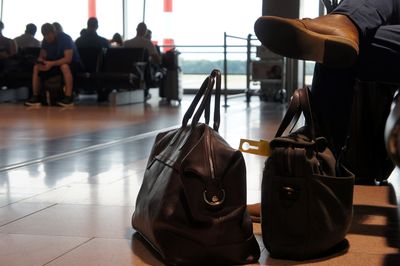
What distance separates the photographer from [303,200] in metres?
1.58

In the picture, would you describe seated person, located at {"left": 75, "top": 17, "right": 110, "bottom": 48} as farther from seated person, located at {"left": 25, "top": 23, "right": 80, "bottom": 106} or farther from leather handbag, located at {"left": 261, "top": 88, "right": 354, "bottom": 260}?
leather handbag, located at {"left": 261, "top": 88, "right": 354, "bottom": 260}

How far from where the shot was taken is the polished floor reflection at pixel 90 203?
5.61ft

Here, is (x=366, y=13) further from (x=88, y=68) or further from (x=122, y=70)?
(x=88, y=68)

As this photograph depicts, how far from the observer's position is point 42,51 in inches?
364

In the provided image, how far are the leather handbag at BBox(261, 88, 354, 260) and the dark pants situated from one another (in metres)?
0.18

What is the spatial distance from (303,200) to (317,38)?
42cm

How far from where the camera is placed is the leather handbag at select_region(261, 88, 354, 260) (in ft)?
5.17

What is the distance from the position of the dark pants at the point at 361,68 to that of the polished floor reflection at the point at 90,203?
38 cm

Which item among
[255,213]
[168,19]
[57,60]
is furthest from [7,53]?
[255,213]

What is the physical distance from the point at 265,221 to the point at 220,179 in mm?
186

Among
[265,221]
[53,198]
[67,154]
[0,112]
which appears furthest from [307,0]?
[265,221]

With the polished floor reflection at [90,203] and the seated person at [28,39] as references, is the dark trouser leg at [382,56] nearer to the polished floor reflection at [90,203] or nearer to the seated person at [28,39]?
the polished floor reflection at [90,203]

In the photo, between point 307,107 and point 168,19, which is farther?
point 168,19

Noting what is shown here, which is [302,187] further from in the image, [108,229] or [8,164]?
[8,164]
